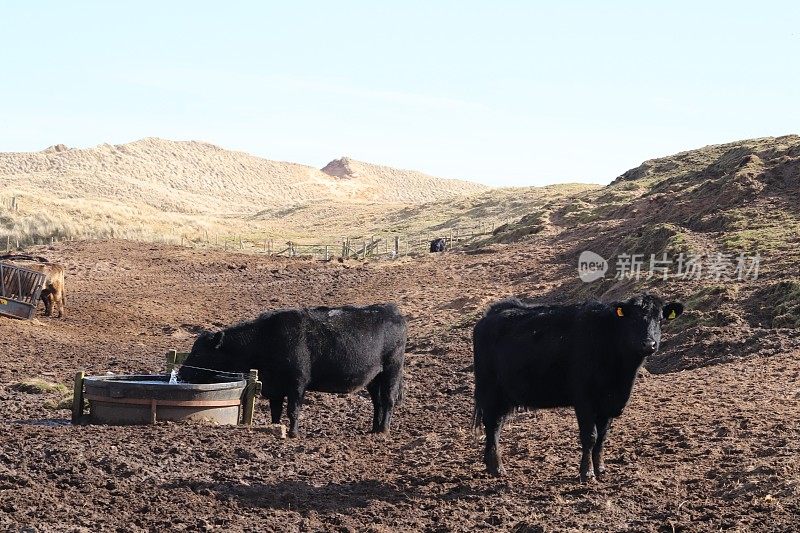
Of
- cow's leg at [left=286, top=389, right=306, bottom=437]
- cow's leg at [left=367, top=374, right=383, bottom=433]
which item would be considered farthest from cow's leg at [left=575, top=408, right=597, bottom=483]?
cow's leg at [left=367, top=374, right=383, bottom=433]

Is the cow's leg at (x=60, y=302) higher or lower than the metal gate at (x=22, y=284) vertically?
lower

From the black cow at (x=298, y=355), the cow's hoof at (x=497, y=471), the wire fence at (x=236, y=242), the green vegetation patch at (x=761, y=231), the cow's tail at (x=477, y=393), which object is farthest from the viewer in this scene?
the wire fence at (x=236, y=242)

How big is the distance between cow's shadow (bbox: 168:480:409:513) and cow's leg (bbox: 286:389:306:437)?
321 centimetres

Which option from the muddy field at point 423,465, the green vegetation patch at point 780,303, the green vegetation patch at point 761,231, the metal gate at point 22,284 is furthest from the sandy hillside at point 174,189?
the muddy field at point 423,465

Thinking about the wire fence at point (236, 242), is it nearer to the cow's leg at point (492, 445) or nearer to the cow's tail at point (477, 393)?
the cow's tail at point (477, 393)

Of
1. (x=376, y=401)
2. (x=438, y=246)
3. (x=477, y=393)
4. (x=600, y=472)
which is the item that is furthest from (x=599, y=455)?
(x=438, y=246)

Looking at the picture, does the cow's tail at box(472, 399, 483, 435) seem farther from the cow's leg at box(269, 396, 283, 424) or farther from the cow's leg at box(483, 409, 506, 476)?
the cow's leg at box(269, 396, 283, 424)

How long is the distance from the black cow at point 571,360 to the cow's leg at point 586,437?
0.01 metres

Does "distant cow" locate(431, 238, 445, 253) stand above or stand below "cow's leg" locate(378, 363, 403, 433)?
above

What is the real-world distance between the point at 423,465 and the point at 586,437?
2.35 meters

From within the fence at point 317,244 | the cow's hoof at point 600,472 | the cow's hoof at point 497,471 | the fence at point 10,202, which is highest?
the fence at point 10,202

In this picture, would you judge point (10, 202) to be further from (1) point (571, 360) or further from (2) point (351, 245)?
(1) point (571, 360)

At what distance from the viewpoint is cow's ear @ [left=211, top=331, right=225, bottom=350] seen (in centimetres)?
1586

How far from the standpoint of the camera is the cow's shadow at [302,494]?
11.1 meters
